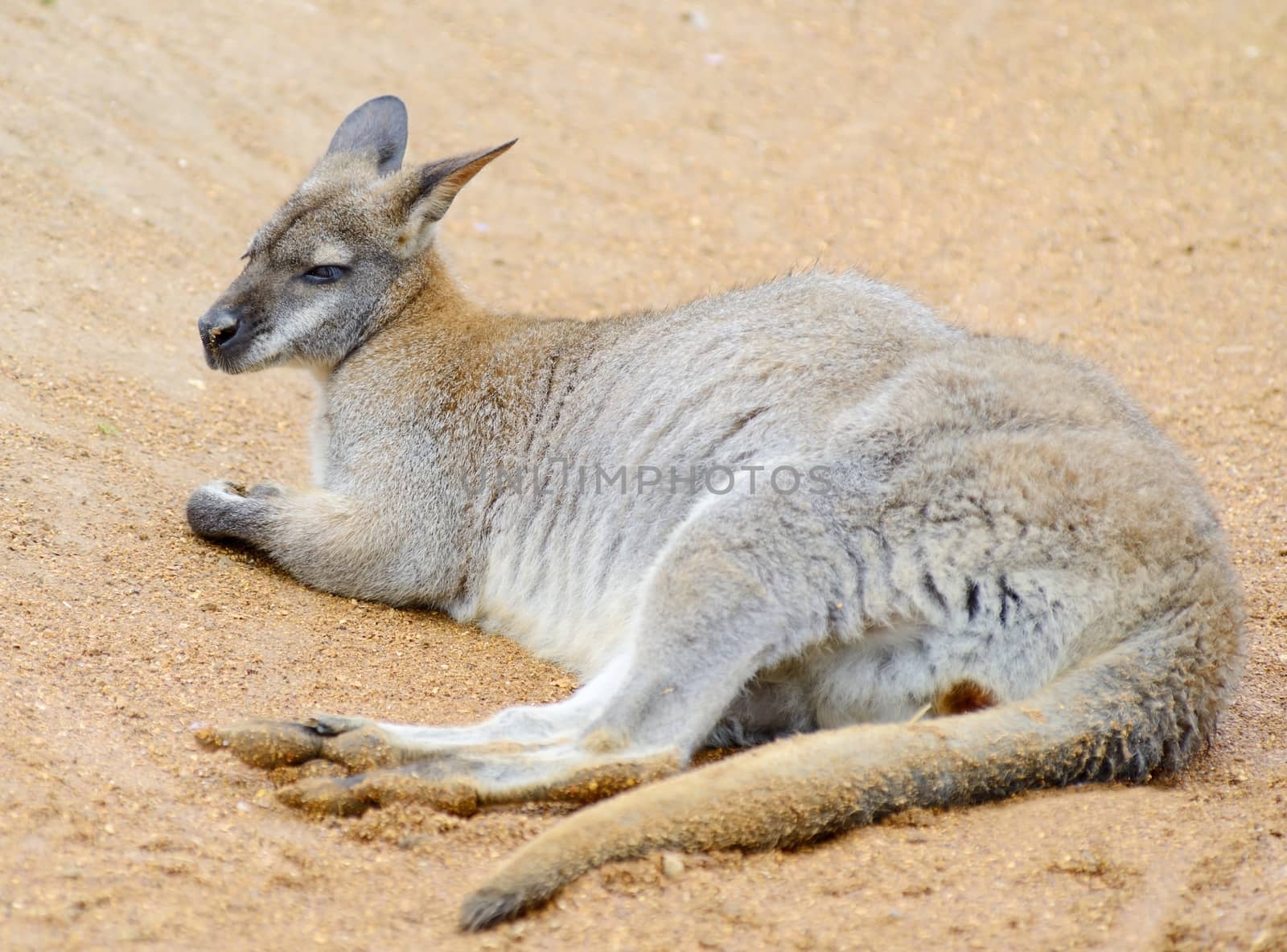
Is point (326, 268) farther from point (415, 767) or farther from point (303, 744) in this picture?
point (415, 767)

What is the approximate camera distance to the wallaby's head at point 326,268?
223 inches

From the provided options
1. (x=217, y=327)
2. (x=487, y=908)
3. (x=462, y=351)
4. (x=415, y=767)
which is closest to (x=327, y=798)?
(x=415, y=767)

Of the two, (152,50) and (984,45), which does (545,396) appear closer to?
(152,50)

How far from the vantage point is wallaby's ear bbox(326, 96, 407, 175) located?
6.24 meters

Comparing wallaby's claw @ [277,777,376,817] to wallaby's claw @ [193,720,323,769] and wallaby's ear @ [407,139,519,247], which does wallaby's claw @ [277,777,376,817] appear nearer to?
wallaby's claw @ [193,720,323,769]

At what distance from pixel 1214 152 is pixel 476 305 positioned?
6835mm

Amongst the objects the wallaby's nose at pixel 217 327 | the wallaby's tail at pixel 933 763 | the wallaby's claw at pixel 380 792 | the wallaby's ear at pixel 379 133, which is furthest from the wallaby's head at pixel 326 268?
the wallaby's tail at pixel 933 763

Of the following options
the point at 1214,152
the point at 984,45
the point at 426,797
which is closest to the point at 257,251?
the point at 426,797

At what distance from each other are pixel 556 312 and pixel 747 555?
4506 millimetres

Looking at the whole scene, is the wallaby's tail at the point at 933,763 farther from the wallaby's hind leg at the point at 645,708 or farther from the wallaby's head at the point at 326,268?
the wallaby's head at the point at 326,268

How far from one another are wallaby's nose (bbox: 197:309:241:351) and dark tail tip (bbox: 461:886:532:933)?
3.21 m

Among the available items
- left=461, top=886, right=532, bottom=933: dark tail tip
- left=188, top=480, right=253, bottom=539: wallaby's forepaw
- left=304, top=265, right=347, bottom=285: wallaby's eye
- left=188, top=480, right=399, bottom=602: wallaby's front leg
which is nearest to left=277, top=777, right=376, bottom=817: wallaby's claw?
left=461, top=886, right=532, bottom=933: dark tail tip

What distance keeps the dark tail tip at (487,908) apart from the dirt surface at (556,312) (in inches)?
2.8

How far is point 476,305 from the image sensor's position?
20.0 feet
